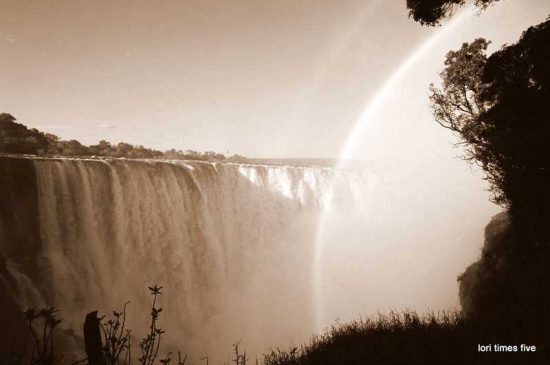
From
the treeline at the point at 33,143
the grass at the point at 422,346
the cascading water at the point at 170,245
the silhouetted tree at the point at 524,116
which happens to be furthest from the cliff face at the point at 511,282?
the treeline at the point at 33,143

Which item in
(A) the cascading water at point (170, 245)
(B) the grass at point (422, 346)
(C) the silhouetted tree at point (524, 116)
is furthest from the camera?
(A) the cascading water at point (170, 245)

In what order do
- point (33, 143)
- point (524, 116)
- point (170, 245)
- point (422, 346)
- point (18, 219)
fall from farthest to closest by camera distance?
point (33, 143) → point (170, 245) → point (18, 219) → point (524, 116) → point (422, 346)

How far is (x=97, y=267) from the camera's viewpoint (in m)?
15.0

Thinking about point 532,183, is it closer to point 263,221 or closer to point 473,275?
point 473,275

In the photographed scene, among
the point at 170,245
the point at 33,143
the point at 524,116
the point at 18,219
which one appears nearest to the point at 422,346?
the point at 524,116

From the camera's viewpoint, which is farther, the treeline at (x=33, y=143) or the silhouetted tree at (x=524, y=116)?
the treeline at (x=33, y=143)

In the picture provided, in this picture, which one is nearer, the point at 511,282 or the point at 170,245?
the point at 511,282

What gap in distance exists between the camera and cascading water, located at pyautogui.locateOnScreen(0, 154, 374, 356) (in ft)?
42.7

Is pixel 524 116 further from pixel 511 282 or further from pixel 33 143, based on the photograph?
pixel 33 143

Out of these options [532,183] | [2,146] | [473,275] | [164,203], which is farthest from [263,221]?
[2,146]

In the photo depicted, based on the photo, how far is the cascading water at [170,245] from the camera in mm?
13023

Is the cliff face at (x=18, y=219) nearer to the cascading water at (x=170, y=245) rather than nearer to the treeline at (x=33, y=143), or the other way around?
the cascading water at (x=170, y=245)

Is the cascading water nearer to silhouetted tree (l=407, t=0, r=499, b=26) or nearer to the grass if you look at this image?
the grass

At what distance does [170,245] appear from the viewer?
17828mm
